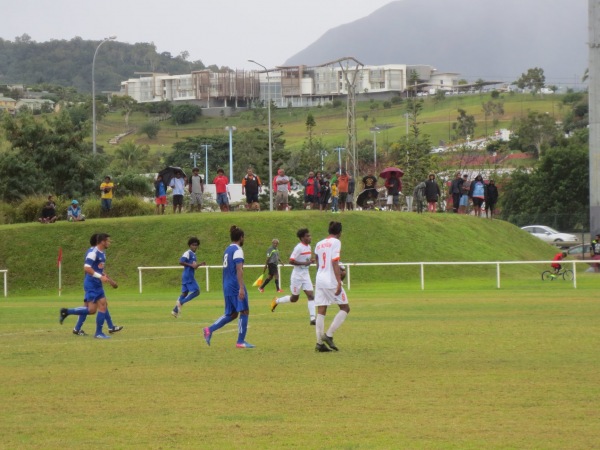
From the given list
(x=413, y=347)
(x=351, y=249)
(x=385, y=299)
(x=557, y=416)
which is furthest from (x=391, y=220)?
(x=557, y=416)

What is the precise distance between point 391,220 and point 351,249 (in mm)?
3923

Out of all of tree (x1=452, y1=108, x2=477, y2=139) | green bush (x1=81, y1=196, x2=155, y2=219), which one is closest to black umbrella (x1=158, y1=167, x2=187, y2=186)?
green bush (x1=81, y1=196, x2=155, y2=219)

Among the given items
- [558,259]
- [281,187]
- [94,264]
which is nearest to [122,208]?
[281,187]

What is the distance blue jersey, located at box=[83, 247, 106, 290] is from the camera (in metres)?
20.9

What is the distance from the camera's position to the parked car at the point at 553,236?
247 feet

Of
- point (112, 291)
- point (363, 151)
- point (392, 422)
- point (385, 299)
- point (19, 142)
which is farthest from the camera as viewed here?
point (363, 151)

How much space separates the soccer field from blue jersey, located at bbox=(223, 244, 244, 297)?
3.51 feet

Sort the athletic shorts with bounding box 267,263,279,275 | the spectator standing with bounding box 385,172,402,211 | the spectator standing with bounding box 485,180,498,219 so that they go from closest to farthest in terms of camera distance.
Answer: the athletic shorts with bounding box 267,263,279,275, the spectator standing with bounding box 385,172,402,211, the spectator standing with bounding box 485,180,498,219

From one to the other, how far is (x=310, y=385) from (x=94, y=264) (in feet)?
24.7

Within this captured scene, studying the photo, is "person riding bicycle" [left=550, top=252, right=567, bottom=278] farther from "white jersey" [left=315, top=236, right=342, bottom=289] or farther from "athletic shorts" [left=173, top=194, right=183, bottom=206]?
"white jersey" [left=315, top=236, right=342, bottom=289]

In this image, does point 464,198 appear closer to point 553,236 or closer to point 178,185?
point 178,185

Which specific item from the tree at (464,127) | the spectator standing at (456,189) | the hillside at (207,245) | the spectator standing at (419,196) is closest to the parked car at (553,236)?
the spectator standing at (456,189)

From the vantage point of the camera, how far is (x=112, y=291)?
43594 millimetres

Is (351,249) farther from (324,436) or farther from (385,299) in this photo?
(324,436)
